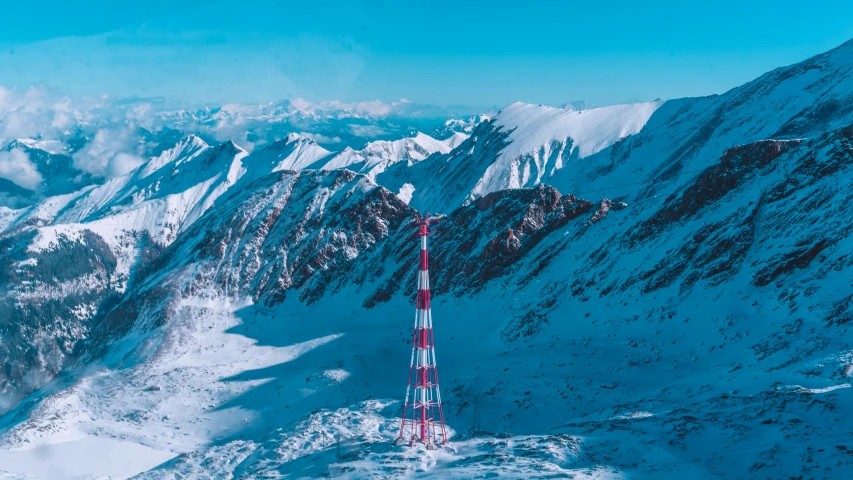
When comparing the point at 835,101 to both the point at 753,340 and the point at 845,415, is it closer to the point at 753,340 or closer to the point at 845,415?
the point at 753,340

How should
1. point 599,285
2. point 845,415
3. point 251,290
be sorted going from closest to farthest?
1. point 845,415
2. point 599,285
3. point 251,290

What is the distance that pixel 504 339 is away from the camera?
81.3 meters

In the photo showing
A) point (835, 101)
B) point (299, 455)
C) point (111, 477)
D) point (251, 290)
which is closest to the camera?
point (299, 455)

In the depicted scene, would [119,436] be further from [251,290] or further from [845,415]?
[845,415]

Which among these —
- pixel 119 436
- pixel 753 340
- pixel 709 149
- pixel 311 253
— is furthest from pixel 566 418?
pixel 709 149

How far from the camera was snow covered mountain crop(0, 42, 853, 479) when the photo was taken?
4262cm

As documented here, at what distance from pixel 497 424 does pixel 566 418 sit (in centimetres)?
633

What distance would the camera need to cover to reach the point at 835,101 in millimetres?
141125

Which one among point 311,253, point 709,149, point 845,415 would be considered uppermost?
point 709,149

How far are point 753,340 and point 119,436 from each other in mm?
67733

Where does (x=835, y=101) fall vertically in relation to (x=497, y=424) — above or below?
above

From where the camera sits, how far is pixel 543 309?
83.8 m

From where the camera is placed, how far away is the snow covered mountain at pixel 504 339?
140ft

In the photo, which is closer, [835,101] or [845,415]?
[845,415]
